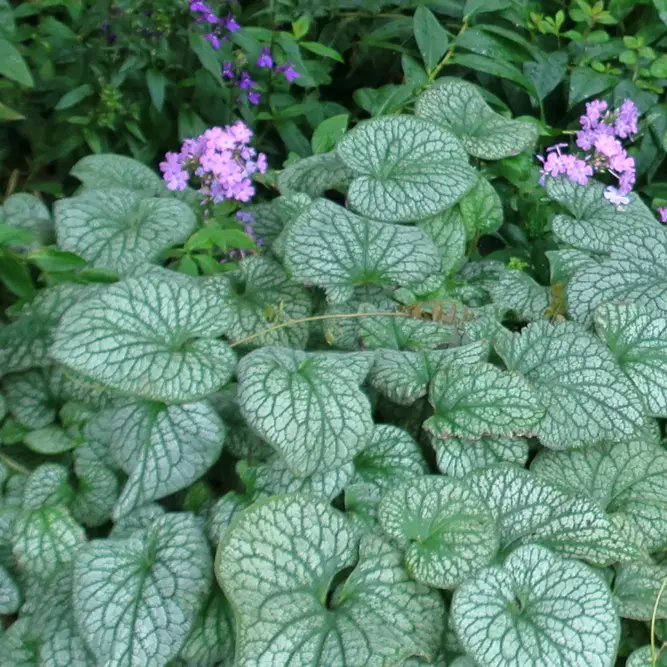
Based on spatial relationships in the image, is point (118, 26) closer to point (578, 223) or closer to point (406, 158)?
point (406, 158)

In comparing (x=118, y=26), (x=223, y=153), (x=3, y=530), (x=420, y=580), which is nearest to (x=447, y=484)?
(x=420, y=580)

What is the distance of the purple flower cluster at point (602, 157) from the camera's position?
1.84 m

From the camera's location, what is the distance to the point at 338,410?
123 cm

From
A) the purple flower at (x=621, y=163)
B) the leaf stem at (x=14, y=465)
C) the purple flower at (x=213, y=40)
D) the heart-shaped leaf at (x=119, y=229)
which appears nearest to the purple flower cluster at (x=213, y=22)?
the purple flower at (x=213, y=40)

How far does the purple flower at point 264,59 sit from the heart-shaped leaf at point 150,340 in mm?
873

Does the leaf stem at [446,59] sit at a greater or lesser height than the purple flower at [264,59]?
lesser

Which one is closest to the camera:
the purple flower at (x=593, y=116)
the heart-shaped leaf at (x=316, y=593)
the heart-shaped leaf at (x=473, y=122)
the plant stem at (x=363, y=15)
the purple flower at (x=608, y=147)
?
the heart-shaped leaf at (x=316, y=593)

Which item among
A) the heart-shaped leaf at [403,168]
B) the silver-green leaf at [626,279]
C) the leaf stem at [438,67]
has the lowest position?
the silver-green leaf at [626,279]

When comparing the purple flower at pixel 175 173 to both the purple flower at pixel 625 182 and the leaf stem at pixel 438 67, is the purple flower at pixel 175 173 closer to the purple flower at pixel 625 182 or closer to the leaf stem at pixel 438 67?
the leaf stem at pixel 438 67

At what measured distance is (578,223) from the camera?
1685 mm

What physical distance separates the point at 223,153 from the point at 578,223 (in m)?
0.69

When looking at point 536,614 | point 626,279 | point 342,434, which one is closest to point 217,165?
point 342,434

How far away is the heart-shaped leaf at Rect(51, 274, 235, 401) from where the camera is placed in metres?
1.20

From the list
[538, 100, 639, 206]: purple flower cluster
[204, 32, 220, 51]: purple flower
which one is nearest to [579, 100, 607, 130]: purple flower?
[538, 100, 639, 206]: purple flower cluster
